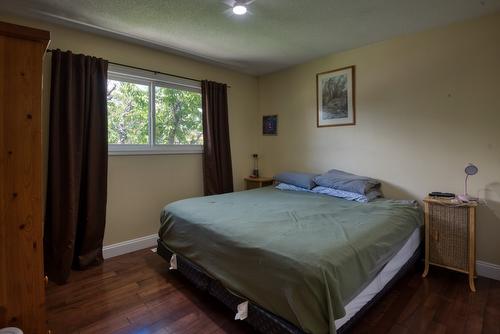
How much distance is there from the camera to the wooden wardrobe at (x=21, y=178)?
40.3 inches

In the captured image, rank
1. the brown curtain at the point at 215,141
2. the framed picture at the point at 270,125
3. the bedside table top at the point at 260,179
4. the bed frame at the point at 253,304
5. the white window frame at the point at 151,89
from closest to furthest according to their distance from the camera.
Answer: the bed frame at the point at 253,304 → the white window frame at the point at 151,89 → the brown curtain at the point at 215,141 → the bedside table top at the point at 260,179 → the framed picture at the point at 270,125

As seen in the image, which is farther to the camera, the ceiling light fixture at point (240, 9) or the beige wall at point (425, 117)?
the beige wall at point (425, 117)

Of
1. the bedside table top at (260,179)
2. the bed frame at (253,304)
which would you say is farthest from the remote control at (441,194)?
the bedside table top at (260,179)

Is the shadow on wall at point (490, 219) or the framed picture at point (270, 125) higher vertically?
the framed picture at point (270, 125)

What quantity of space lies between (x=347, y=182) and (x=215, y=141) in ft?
5.86

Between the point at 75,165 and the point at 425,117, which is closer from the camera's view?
the point at 75,165

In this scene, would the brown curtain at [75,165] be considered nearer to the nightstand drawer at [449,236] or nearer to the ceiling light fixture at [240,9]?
the ceiling light fixture at [240,9]

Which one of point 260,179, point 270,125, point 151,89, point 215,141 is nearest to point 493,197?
point 260,179

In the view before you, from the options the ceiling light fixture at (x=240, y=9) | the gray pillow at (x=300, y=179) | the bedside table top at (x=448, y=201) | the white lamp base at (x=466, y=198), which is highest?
the ceiling light fixture at (x=240, y=9)

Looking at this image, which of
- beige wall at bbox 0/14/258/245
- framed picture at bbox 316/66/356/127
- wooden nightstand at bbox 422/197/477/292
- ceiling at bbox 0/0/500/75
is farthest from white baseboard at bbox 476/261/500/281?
beige wall at bbox 0/14/258/245

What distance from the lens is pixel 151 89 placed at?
3.13m

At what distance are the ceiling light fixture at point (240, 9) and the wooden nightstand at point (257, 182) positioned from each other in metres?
2.27

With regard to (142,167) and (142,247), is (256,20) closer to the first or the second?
(142,167)

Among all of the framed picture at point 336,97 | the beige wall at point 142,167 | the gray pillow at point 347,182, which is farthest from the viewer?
the framed picture at point 336,97
